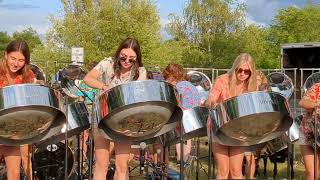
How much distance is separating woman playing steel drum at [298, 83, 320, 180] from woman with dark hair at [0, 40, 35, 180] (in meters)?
1.29

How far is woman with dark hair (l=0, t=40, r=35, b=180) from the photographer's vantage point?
2365mm

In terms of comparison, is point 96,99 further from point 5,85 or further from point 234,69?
point 234,69

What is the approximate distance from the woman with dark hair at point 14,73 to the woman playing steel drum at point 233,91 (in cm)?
83

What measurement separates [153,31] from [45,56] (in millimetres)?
2745

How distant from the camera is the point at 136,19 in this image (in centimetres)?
1355

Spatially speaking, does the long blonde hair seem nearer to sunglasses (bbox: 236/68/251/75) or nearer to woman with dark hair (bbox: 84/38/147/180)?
sunglasses (bbox: 236/68/251/75)

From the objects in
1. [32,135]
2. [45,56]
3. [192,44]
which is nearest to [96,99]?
[32,135]

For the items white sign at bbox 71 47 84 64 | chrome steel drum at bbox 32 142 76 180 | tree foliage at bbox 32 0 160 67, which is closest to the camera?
chrome steel drum at bbox 32 142 76 180

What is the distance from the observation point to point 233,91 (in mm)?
2477

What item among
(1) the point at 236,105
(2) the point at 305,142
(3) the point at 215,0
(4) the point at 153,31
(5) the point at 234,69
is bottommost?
(2) the point at 305,142

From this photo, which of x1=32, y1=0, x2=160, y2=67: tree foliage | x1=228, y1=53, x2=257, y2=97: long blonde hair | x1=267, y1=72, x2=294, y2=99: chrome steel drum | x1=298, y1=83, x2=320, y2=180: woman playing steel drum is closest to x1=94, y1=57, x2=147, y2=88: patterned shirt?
x1=228, y1=53, x2=257, y2=97: long blonde hair

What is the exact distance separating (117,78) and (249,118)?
61 cm

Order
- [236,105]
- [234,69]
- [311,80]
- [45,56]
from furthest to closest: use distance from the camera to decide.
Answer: [45,56] → [311,80] → [234,69] → [236,105]

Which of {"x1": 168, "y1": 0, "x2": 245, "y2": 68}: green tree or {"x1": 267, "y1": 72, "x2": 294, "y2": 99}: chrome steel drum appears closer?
{"x1": 267, "y1": 72, "x2": 294, "y2": 99}: chrome steel drum
